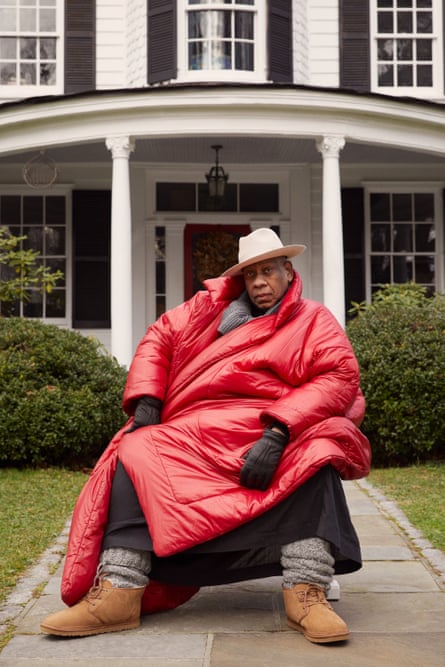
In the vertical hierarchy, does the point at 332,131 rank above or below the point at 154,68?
below

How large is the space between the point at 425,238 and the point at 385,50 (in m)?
2.87

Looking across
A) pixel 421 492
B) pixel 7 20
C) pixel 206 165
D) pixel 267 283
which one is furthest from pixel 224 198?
pixel 267 283

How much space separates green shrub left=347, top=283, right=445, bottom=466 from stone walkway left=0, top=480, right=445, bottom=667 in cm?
372

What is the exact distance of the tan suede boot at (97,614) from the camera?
343 cm

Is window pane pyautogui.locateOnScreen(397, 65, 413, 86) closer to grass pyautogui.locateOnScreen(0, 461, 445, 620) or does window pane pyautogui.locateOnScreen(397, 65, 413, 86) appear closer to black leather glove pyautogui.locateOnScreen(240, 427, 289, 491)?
grass pyautogui.locateOnScreen(0, 461, 445, 620)

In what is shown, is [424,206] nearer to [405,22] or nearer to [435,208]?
[435,208]

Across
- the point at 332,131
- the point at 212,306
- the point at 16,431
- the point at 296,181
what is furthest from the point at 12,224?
the point at 212,306

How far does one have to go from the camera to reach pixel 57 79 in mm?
13195

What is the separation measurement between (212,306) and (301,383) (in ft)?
1.84

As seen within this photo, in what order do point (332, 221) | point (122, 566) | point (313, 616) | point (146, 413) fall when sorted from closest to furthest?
point (313, 616) → point (122, 566) → point (146, 413) → point (332, 221)

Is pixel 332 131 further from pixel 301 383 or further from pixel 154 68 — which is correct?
pixel 301 383

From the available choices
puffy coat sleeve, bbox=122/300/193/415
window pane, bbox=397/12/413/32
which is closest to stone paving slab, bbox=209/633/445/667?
puffy coat sleeve, bbox=122/300/193/415

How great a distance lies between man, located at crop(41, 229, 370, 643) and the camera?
3434 millimetres

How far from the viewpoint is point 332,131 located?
35.9 ft
